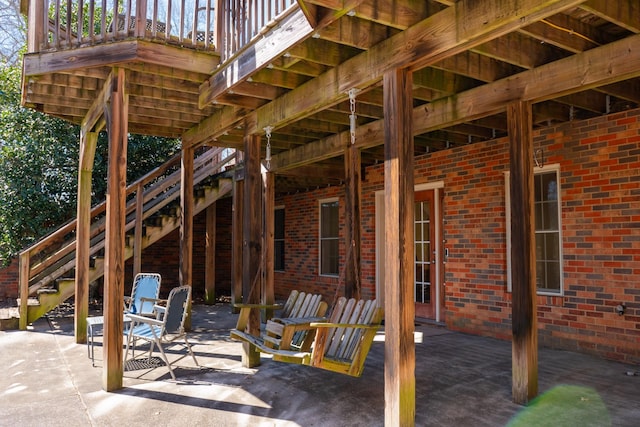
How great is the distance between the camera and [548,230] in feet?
19.6

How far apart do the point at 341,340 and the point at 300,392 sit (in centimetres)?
60

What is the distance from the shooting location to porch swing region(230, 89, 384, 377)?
12.2 feet

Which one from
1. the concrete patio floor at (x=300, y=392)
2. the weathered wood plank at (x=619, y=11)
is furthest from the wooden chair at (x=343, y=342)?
the weathered wood plank at (x=619, y=11)

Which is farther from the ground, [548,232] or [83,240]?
[548,232]

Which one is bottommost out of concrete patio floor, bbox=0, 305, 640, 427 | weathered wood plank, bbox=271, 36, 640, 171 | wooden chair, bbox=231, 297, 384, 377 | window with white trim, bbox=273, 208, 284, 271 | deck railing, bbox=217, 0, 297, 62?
concrete patio floor, bbox=0, 305, 640, 427

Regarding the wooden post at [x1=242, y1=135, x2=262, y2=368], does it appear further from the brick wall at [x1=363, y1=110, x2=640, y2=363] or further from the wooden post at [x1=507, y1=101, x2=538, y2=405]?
the brick wall at [x1=363, y1=110, x2=640, y2=363]

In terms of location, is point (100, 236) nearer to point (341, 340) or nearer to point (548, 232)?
point (341, 340)

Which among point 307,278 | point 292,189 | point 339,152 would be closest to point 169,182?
point 292,189

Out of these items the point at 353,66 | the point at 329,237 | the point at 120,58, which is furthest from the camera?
the point at 329,237

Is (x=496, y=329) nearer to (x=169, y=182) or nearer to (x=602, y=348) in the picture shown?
(x=602, y=348)

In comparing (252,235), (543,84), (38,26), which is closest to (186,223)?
(252,235)

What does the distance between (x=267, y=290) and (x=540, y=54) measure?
4.92 metres

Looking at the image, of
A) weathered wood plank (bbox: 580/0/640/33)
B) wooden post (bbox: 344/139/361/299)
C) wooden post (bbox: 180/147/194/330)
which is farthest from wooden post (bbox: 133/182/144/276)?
weathered wood plank (bbox: 580/0/640/33)

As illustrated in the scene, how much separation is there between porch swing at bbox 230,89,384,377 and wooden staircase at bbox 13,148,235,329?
15.3 ft
